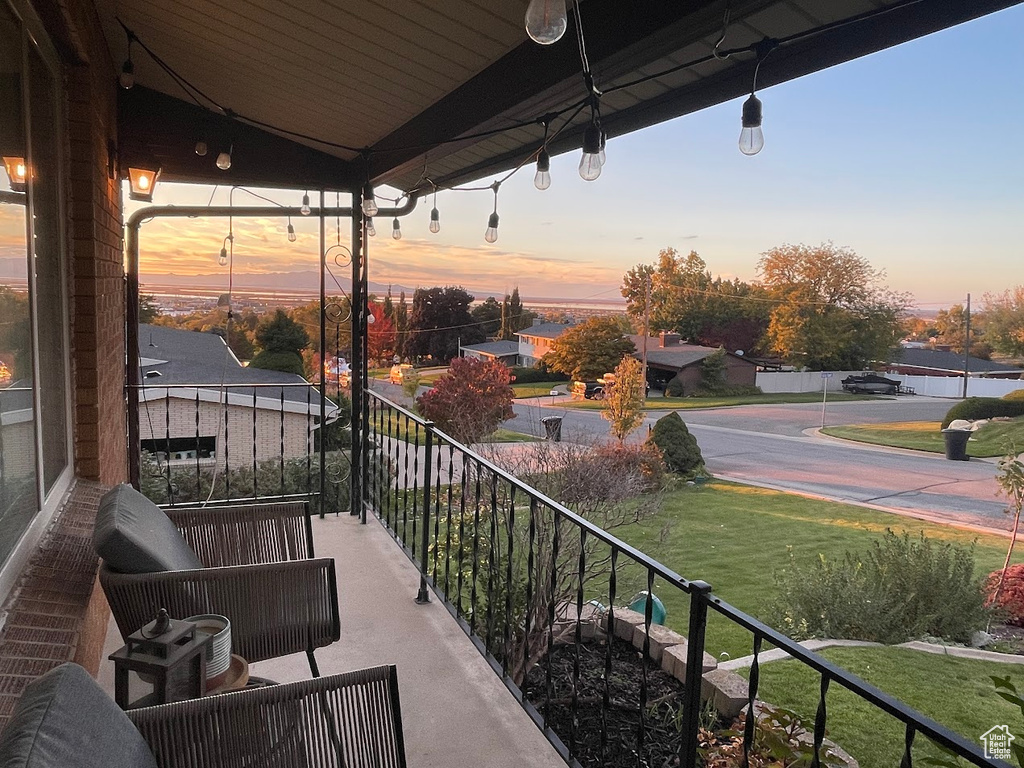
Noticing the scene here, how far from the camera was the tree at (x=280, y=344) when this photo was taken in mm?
11586

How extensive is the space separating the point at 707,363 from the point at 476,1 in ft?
99.6

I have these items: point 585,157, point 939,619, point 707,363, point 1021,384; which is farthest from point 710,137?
point 585,157

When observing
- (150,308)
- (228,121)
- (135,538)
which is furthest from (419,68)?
(150,308)

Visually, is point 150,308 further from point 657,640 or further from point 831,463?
point 831,463

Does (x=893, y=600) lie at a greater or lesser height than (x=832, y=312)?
lesser

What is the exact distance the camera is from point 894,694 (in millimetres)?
4125

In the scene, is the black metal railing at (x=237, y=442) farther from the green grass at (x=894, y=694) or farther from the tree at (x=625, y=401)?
the tree at (x=625, y=401)

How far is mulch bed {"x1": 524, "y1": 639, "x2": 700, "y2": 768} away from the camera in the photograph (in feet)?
8.46

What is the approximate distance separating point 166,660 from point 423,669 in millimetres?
1120

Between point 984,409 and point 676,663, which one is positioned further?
point 984,409

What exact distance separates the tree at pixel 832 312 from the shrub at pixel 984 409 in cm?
1091

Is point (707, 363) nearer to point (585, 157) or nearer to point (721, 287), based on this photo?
point (721, 287)

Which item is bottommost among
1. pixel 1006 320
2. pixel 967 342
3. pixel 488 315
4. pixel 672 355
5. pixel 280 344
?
pixel 672 355

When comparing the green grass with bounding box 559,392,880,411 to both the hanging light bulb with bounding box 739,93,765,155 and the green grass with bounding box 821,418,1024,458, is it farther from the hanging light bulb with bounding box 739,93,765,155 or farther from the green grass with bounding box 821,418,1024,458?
the hanging light bulb with bounding box 739,93,765,155
